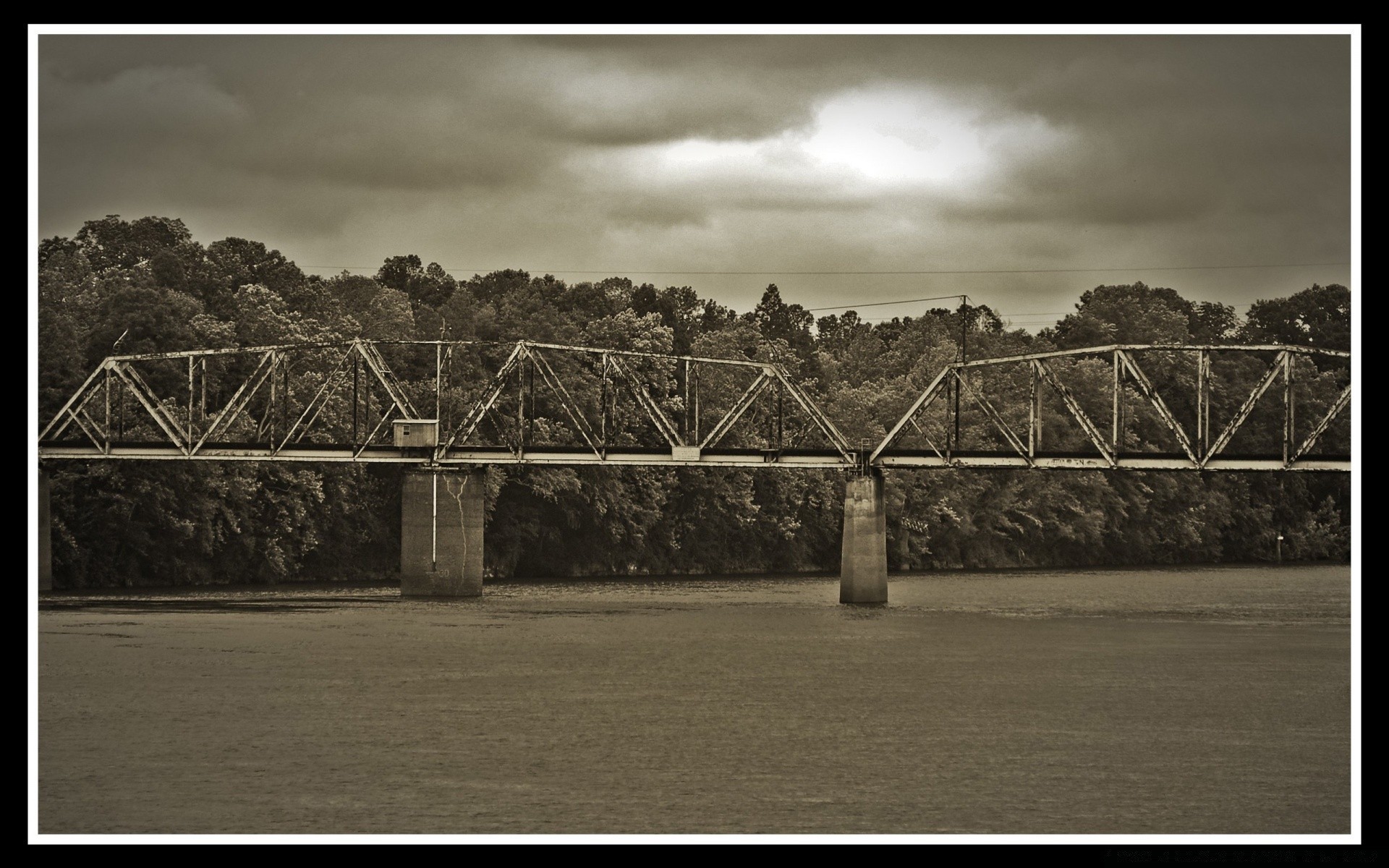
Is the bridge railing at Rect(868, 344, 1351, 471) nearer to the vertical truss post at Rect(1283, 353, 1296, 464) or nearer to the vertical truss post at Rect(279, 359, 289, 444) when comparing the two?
the vertical truss post at Rect(1283, 353, 1296, 464)

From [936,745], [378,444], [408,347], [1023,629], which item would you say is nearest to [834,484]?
[408,347]

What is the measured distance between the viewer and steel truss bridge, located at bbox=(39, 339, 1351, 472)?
9812 cm

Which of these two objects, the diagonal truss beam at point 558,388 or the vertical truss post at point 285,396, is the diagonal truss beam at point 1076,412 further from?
the vertical truss post at point 285,396

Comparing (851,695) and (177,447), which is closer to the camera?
(851,695)

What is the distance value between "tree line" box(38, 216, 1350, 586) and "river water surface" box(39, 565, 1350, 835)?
1116 centimetres

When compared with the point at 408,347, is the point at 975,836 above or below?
below

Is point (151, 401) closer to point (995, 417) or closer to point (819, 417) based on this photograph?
point (819, 417)

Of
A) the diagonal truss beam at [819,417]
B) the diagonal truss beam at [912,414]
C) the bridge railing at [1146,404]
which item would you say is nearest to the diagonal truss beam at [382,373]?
the diagonal truss beam at [819,417]

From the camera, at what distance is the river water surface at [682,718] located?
39219mm

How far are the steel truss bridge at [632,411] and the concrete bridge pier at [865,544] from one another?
158 cm

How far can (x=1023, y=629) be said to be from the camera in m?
Result: 83.2

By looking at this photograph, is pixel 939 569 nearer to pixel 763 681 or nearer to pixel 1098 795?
pixel 763 681

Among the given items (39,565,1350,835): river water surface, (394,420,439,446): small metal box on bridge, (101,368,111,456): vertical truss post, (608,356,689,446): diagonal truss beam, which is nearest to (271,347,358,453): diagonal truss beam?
(394,420,439,446): small metal box on bridge

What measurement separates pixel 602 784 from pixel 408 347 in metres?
89.0
